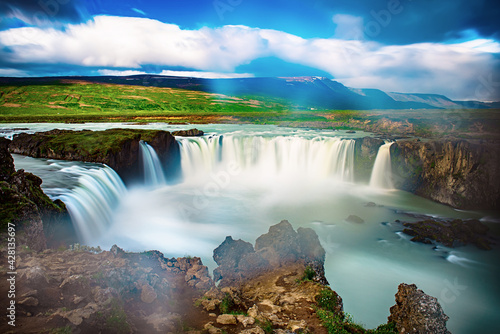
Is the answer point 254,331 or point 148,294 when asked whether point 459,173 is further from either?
point 148,294

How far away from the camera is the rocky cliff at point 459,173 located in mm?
21719

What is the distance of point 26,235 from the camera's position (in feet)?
28.8

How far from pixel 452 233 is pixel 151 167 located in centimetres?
2373

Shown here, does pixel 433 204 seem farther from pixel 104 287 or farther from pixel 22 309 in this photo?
pixel 22 309

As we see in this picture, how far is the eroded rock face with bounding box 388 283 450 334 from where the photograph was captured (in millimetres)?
6984

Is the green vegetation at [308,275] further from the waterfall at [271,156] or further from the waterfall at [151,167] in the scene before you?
the waterfall at [271,156]

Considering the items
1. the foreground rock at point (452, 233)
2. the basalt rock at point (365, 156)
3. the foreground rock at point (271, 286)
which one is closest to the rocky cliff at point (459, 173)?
the basalt rock at point (365, 156)

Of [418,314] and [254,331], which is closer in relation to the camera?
[254,331]

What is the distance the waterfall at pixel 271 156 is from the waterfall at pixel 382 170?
233 centimetres

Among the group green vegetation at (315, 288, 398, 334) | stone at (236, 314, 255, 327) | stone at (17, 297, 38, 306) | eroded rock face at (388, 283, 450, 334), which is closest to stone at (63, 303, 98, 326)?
stone at (17, 297, 38, 306)

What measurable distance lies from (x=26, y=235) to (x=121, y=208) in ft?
35.4

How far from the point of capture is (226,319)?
22.3ft

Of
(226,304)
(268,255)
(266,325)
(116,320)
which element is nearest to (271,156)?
(268,255)

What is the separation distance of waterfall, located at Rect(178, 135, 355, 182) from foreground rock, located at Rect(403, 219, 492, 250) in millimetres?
12368
